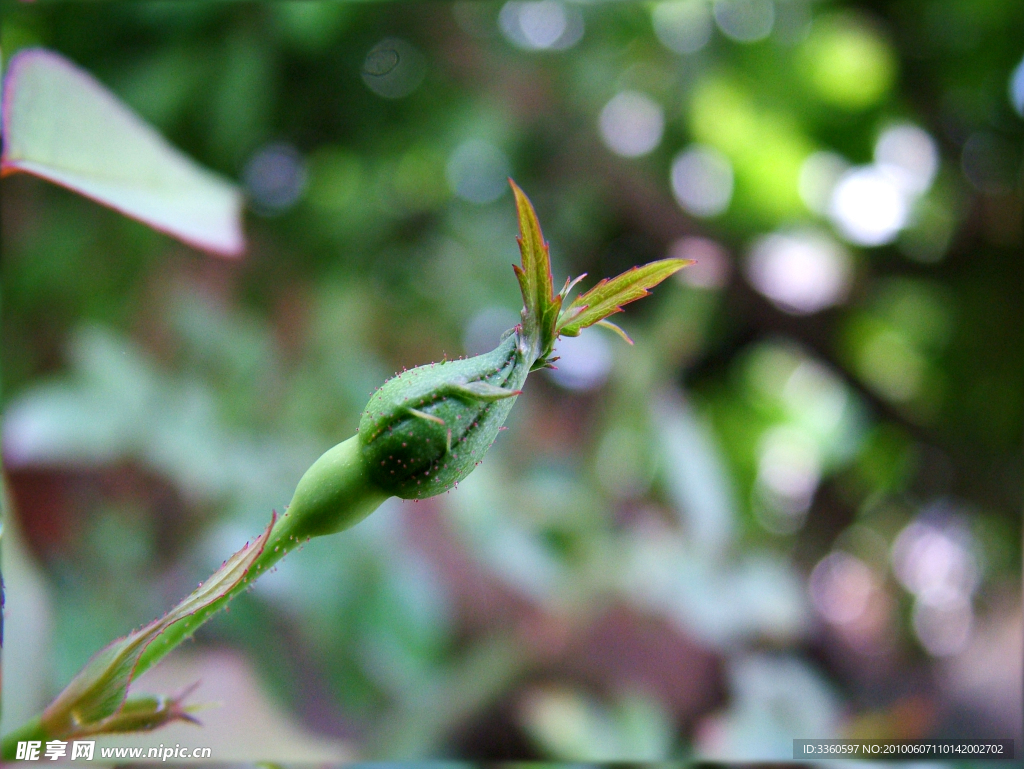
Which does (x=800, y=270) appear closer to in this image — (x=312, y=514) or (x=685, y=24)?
(x=685, y=24)

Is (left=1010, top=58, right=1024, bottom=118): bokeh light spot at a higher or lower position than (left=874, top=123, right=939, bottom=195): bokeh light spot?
higher

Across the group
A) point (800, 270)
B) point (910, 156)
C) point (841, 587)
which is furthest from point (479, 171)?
point (841, 587)

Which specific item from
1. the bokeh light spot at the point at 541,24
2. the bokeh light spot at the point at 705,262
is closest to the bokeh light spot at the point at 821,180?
the bokeh light spot at the point at 705,262

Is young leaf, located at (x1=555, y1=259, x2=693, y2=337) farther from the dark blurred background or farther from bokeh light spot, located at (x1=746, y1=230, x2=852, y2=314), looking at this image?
bokeh light spot, located at (x1=746, y1=230, x2=852, y2=314)

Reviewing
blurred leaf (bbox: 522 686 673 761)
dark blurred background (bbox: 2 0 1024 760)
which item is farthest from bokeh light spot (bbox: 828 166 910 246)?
blurred leaf (bbox: 522 686 673 761)

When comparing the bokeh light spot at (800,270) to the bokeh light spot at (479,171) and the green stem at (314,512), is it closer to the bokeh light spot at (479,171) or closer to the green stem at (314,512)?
the bokeh light spot at (479,171)

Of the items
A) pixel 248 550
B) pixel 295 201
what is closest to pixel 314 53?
pixel 295 201

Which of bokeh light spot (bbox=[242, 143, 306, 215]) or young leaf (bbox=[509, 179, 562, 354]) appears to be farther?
bokeh light spot (bbox=[242, 143, 306, 215])
